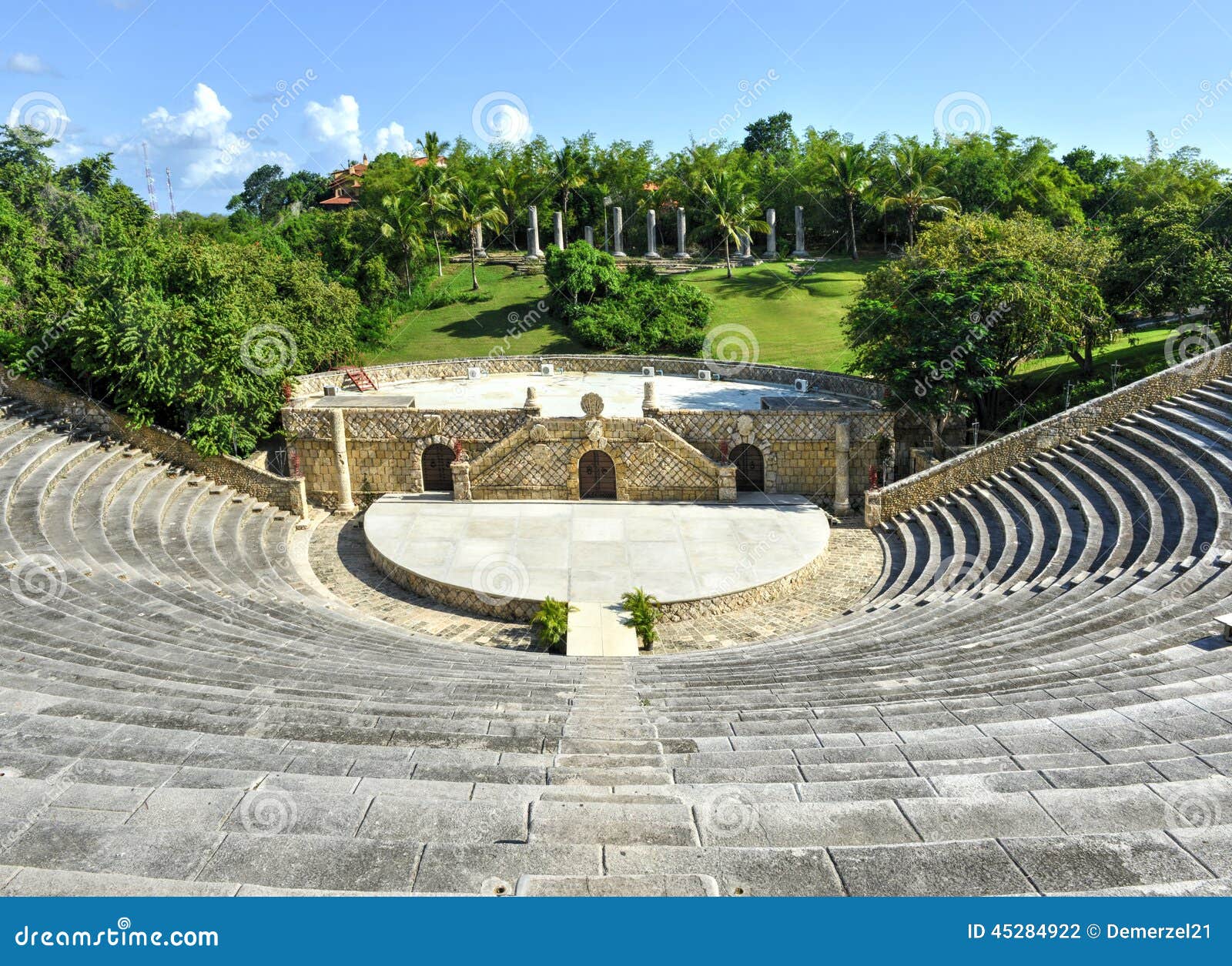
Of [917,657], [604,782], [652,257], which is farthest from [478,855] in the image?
[652,257]

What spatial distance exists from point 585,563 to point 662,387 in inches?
645

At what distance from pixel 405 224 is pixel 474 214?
524cm

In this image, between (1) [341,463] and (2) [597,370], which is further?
(2) [597,370]

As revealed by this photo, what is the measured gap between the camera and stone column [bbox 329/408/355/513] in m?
29.8

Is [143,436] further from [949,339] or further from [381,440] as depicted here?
[949,339]

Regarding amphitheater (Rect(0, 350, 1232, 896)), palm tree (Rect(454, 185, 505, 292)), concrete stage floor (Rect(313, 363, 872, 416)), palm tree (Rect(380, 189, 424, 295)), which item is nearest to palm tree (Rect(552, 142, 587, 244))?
palm tree (Rect(454, 185, 505, 292))

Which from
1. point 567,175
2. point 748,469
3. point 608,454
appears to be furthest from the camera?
point 567,175

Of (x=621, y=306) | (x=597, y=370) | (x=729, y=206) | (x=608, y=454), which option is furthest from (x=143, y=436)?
(x=729, y=206)

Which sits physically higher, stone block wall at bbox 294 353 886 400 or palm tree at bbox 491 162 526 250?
palm tree at bbox 491 162 526 250

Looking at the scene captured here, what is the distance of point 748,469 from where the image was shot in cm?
2969

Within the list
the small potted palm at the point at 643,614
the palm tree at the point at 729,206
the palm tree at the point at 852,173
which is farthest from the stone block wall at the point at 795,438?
the palm tree at the point at 852,173

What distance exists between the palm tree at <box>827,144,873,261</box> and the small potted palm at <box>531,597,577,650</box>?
52511 mm

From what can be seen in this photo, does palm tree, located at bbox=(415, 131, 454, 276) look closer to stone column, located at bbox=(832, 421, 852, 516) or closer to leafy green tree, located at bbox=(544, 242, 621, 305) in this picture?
leafy green tree, located at bbox=(544, 242, 621, 305)

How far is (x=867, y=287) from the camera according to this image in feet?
118
